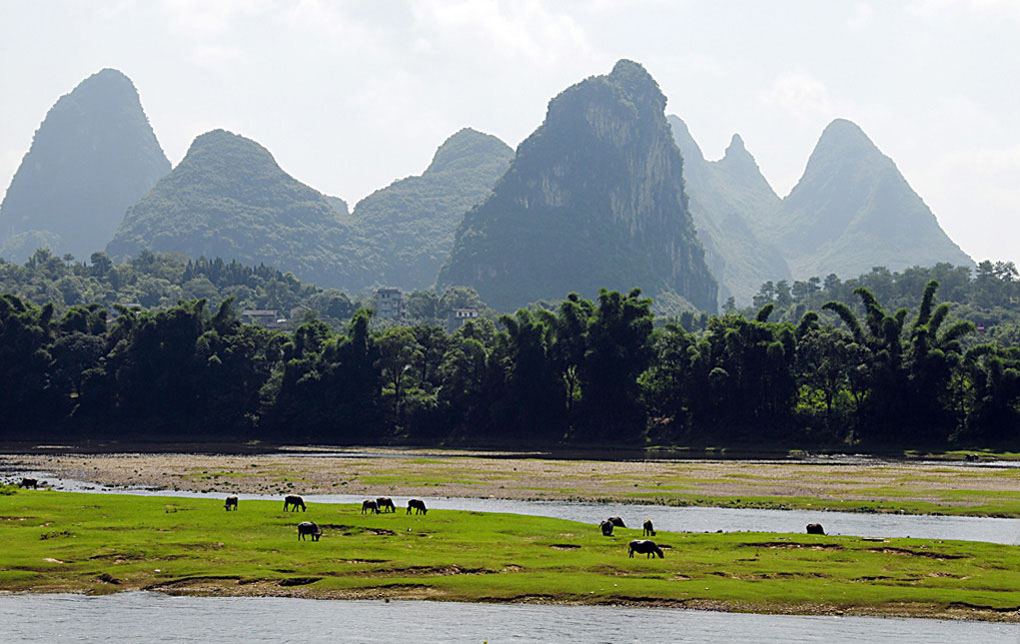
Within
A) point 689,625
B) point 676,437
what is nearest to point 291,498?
point 689,625

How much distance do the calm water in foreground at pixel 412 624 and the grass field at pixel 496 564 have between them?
955 mm

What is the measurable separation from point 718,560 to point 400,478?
134 feet

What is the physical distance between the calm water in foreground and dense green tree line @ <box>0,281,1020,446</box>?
92.8m

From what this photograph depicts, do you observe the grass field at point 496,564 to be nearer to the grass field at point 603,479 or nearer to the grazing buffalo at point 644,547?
the grazing buffalo at point 644,547

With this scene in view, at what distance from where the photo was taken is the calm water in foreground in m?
29.1

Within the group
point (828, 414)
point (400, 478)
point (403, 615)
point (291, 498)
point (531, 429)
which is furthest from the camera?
point (531, 429)

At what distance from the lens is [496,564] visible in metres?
37.1

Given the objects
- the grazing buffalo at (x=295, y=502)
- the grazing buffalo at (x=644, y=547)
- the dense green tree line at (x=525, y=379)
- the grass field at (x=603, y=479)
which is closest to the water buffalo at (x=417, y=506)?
the grazing buffalo at (x=295, y=502)

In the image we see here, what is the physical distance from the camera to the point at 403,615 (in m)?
31.5

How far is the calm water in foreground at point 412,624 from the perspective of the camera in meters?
29.1

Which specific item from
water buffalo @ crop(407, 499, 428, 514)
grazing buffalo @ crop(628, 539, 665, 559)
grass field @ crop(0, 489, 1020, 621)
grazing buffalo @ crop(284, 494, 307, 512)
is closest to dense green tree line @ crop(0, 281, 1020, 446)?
water buffalo @ crop(407, 499, 428, 514)

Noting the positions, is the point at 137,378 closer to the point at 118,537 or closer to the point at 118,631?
the point at 118,537

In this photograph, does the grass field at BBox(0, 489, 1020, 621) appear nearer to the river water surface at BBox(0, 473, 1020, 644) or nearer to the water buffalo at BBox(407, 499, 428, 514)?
the river water surface at BBox(0, 473, 1020, 644)

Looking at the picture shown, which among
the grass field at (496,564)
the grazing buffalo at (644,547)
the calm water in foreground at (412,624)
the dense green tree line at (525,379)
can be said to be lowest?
the calm water in foreground at (412,624)
